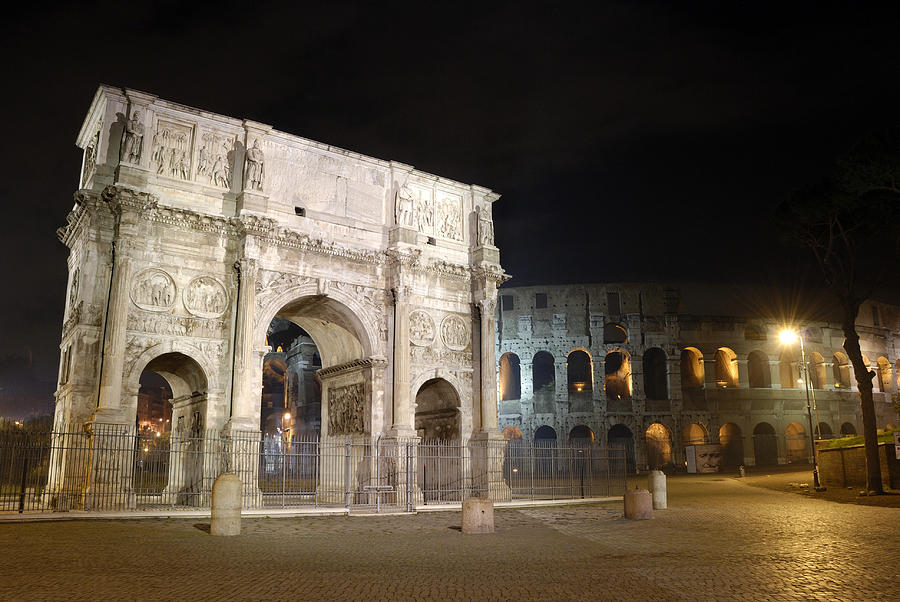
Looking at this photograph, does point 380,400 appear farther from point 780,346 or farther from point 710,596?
point 780,346

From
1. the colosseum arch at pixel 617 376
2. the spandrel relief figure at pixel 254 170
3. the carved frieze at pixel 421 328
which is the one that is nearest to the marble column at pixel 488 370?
the carved frieze at pixel 421 328

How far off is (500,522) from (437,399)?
33.8 feet

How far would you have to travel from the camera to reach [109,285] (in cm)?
1842

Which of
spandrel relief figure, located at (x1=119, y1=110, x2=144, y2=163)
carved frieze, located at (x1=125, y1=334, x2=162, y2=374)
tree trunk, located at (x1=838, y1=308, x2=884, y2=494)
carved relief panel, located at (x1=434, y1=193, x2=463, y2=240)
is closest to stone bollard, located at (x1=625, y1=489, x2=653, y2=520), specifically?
tree trunk, located at (x1=838, y1=308, x2=884, y2=494)

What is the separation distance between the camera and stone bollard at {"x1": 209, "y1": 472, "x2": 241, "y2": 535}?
12.5 meters

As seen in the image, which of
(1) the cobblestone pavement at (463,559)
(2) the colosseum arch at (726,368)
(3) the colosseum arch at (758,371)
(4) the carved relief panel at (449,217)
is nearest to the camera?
(1) the cobblestone pavement at (463,559)

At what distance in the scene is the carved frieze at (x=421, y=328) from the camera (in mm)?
23734

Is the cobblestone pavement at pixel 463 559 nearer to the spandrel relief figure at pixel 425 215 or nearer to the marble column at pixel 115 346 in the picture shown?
the marble column at pixel 115 346

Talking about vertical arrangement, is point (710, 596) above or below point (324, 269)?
below

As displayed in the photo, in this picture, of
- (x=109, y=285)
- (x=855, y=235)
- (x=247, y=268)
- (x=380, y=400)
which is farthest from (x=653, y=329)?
(x=109, y=285)

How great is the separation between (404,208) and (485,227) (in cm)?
367

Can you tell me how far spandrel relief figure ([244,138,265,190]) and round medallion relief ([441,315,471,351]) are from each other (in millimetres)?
8039

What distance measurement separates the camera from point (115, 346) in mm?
17625

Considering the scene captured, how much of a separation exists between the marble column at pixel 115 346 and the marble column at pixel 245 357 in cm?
288
